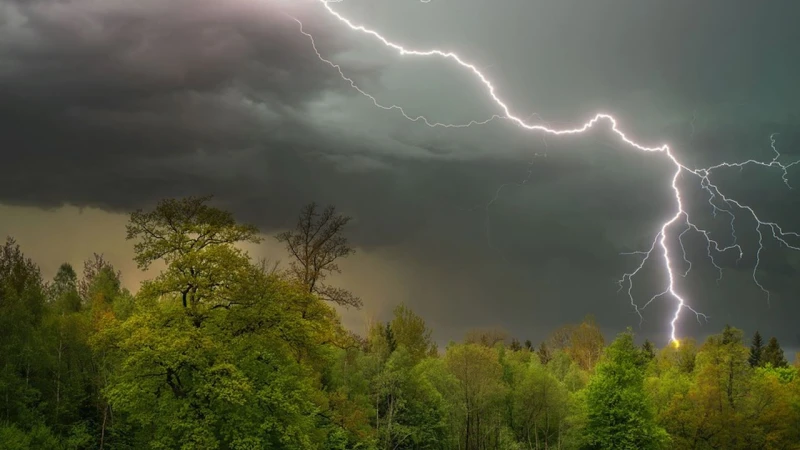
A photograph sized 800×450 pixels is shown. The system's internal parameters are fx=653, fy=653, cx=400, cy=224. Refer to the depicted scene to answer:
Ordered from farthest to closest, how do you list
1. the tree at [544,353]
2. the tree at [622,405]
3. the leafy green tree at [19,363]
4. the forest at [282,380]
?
1. the tree at [544,353]
2. the tree at [622,405]
3. the leafy green tree at [19,363]
4. the forest at [282,380]

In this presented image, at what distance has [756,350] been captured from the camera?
316 ft

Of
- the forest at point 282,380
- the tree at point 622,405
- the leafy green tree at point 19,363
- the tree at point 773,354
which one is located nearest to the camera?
the forest at point 282,380

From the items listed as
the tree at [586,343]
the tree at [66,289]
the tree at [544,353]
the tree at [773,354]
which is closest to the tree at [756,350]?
the tree at [773,354]

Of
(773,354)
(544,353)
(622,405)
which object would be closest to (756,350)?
(773,354)

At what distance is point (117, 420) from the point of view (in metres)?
38.7

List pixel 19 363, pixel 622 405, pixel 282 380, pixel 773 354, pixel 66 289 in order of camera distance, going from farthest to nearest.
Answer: pixel 773 354 < pixel 66 289 < pixel 622 405 < pixel 19 363 < pixel 282 380

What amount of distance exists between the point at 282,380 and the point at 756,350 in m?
91.5

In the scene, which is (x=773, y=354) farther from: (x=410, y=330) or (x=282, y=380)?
(x=282, y=380)

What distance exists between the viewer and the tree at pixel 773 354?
295 feet

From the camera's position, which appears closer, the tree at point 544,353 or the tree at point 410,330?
the tree at point 410,330

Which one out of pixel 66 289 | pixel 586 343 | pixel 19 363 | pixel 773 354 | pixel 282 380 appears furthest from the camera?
pixel 586 343

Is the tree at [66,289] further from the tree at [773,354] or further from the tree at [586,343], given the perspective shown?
the tree at [773,354]

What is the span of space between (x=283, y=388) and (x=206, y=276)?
5484 mm

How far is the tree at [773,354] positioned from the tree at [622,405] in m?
52.6
